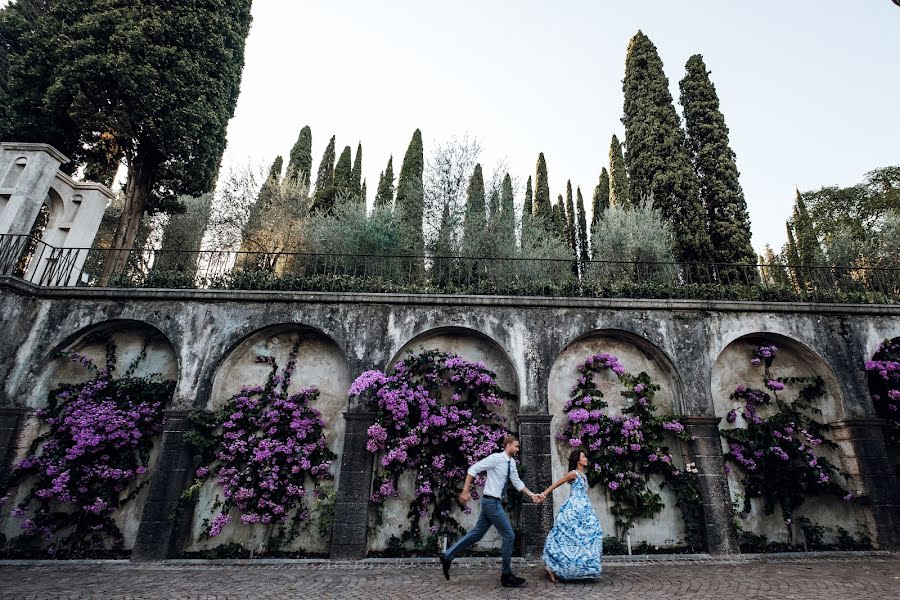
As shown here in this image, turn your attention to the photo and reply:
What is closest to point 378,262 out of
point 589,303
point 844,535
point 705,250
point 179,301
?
point 179,301

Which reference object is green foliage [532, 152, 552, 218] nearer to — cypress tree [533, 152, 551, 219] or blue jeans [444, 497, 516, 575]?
cypress tree [533, 152, 551, 219]

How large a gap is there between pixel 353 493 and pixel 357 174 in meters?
28.9

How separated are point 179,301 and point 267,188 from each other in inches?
525

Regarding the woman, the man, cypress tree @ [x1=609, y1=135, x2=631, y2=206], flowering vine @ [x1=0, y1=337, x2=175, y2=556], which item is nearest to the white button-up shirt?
the man

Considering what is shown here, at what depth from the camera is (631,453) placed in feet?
28.1

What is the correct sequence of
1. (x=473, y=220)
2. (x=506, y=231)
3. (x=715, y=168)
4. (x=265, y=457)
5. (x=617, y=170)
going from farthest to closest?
(x=617, y=170) → (x=715, y=168) → (x=473, y=220) → (x=506, y=231) → (x=265, y=457)

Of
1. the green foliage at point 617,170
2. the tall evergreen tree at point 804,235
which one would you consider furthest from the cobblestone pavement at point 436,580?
the green foliage at point 617,170

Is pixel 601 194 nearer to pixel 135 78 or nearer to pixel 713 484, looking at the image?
pixel 713 484

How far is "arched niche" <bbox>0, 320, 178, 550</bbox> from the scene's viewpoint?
878 centimetres

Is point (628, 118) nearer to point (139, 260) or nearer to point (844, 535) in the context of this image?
point (844, 535)

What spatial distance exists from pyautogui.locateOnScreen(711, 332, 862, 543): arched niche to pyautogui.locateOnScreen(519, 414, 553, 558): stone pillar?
3896mm

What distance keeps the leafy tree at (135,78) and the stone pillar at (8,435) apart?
4.21 meters

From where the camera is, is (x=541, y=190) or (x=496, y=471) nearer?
(x=496, y=471)

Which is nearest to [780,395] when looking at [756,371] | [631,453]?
[756,371]
